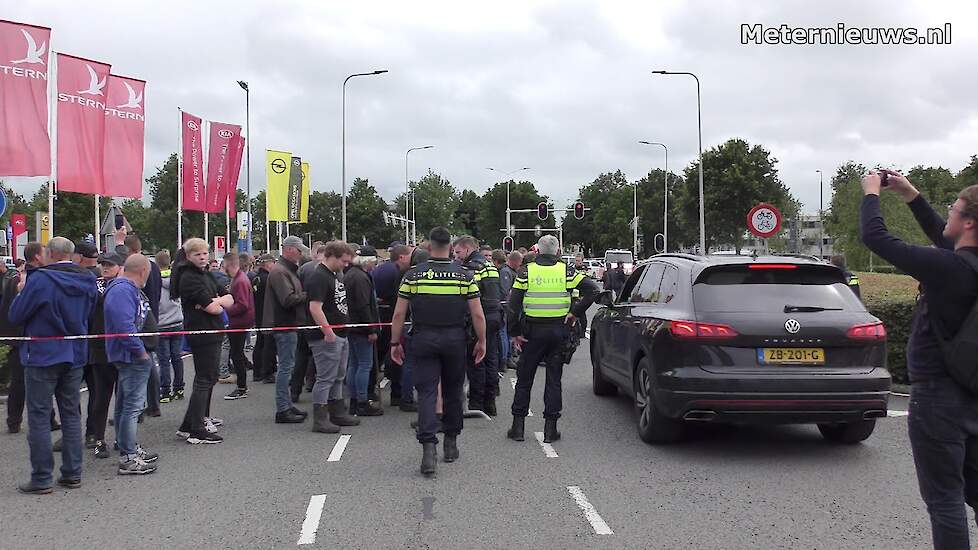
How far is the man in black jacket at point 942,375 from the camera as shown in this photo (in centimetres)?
322

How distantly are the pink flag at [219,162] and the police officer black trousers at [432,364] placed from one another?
900 inches

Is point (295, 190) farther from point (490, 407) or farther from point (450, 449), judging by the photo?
point (450, 449)

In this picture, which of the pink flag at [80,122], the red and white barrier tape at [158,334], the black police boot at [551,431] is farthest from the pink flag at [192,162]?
the black police boot at [551,431]

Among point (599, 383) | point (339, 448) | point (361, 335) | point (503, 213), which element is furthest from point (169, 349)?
point (503, 213)

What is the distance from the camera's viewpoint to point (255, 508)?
529cm

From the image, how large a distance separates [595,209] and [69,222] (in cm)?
6387

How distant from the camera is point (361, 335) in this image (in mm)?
8453

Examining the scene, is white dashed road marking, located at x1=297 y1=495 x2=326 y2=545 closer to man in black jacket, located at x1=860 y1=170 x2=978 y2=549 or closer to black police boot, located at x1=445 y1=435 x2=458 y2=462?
black police boot, located at x1=445 y1=435 x2=458 y2=462

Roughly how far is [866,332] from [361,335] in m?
4.93

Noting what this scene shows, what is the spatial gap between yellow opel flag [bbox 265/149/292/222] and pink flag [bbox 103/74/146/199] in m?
10.1

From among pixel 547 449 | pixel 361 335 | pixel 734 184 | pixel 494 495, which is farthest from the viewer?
pixel 734 184

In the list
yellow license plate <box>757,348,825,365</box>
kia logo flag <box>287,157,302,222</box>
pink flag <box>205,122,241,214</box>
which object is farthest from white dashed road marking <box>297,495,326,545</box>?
kia logo flag <box>287,157,302,222</box>

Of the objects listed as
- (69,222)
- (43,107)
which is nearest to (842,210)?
(43,107)

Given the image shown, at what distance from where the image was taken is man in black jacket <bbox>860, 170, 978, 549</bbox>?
322cm
